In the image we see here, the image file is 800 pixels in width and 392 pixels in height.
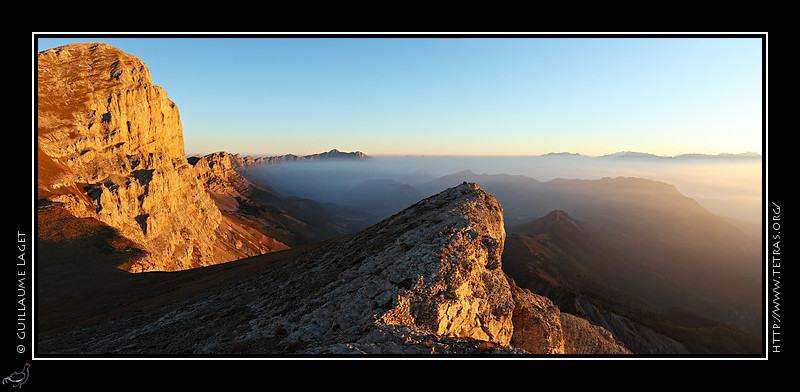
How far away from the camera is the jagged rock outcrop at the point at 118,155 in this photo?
73000 millimetres

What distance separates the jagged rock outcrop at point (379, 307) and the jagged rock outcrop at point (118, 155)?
163ft

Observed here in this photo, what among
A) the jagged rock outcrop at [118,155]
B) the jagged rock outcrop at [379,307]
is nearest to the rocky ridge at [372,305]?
the jagged rock outcrop at [379,307]

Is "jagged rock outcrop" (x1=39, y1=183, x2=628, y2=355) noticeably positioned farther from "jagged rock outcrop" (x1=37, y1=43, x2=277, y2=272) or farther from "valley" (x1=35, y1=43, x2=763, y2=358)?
"jagged rock outcrop" (x1=37, y1=43, x2=277, y2=272)

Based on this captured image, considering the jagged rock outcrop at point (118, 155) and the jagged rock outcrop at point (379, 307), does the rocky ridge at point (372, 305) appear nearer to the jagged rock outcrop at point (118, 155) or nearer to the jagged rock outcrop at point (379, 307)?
the jagged rock outcrop at point (379, 307)

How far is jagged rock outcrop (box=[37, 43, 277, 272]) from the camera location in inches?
2874
